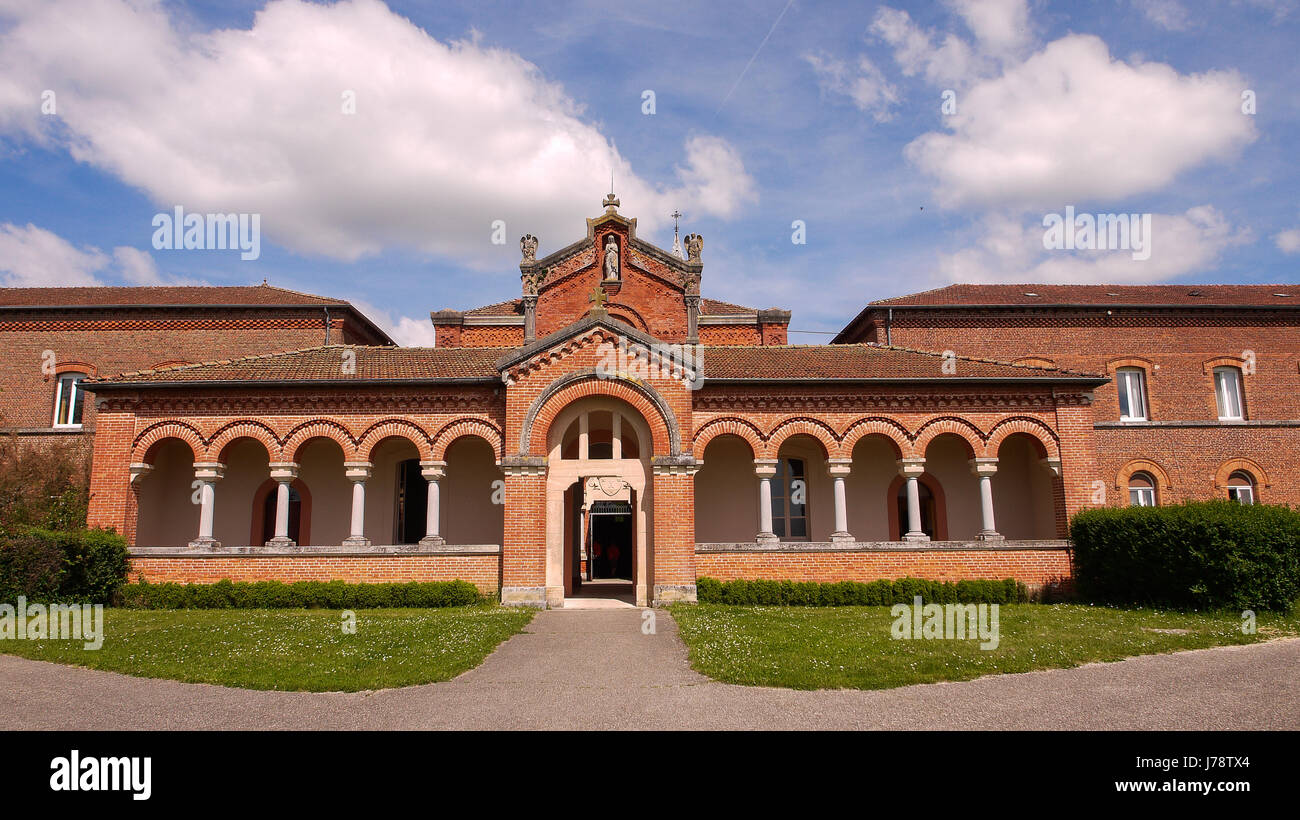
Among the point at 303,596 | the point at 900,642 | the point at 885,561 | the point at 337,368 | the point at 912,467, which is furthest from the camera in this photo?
the point at 337,368

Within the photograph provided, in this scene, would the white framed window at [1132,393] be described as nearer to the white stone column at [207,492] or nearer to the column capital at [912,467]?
the column capital at [912,467]

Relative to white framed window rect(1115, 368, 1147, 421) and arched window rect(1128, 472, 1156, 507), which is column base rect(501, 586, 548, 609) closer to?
arched window rect(1128, 472, 1156, 507)

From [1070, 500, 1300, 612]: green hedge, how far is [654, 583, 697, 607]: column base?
927 centimetres

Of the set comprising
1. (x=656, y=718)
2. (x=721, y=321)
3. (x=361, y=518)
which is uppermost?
(x=721, y=321)

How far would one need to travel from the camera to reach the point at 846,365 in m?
18.9

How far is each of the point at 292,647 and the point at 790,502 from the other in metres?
12.8

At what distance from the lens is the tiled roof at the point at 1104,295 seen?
2648 centimetres

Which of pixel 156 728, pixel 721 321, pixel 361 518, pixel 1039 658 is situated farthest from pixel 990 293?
pixel 156 728

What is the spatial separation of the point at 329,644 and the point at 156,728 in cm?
412

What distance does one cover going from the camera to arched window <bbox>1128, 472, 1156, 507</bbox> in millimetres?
24641

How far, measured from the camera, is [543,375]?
17016 mm

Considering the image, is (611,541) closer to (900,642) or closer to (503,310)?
(503,310)

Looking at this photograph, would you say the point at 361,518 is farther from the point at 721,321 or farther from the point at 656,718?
the point at 721,321

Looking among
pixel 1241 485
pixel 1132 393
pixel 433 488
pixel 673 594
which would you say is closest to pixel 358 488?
pixel 433 488
